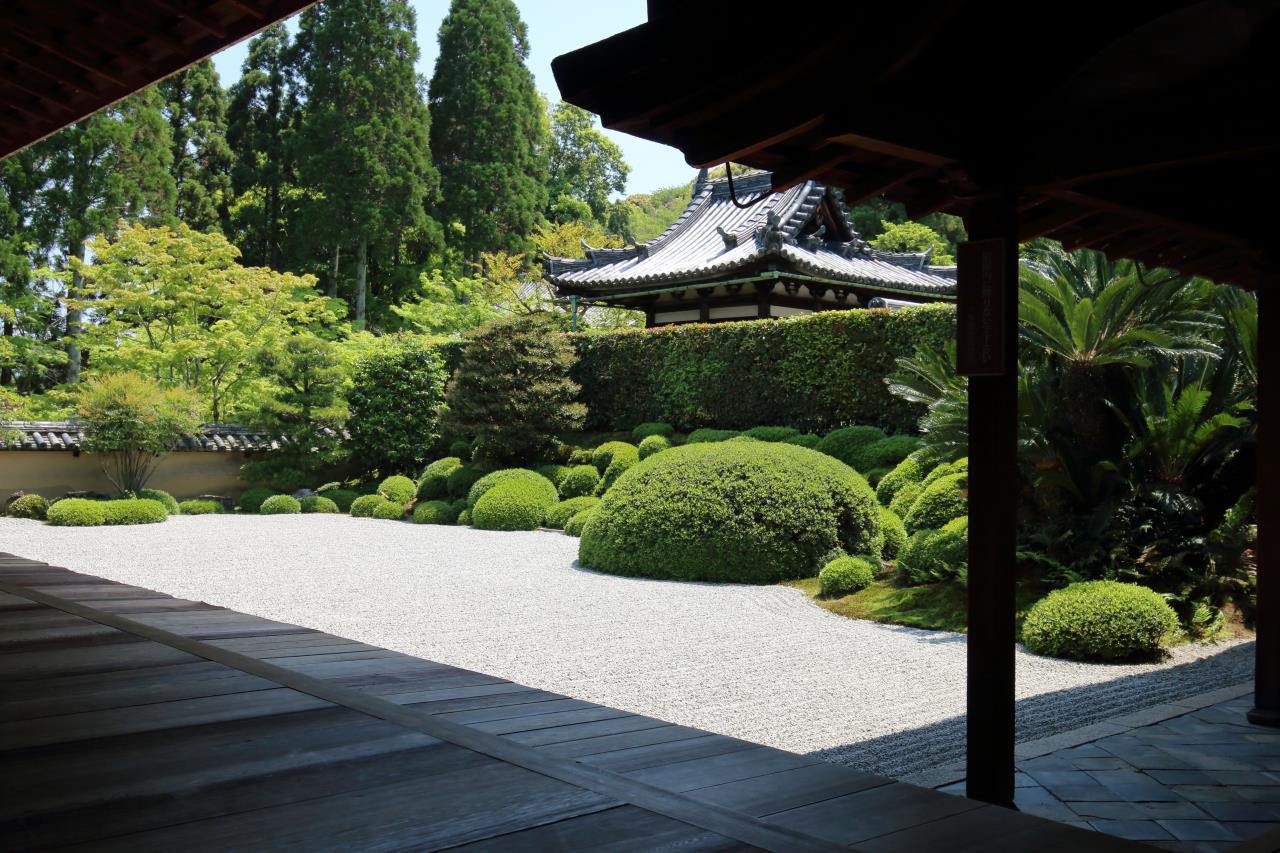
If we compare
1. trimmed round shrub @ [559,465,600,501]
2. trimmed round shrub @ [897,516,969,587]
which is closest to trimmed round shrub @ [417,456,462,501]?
trimmed round shrub @ [559,465,600,501]

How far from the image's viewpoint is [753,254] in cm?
1789

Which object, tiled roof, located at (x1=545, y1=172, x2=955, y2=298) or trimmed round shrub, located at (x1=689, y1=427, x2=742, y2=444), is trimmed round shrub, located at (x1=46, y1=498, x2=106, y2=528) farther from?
tiled roof, located at (x1=545, y1=172, x2=955, y2=298)

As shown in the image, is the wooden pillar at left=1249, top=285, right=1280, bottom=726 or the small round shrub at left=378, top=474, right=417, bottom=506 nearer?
the wooden pillar at left=1249, top=285, right=1280, bottom=726

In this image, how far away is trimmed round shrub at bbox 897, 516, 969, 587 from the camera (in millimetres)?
8117

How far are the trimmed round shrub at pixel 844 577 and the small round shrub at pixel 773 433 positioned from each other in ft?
20.4

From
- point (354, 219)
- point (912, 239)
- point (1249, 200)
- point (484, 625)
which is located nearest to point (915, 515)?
point (484, 625)

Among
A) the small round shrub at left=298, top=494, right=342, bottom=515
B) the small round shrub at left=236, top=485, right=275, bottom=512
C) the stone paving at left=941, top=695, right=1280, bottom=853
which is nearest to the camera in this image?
the stone paving at left=941, top=695, right=1280, bottom=853

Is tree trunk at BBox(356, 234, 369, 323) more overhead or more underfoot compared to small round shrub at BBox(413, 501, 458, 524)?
more overhead

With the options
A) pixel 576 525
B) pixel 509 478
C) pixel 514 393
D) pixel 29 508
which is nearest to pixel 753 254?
pixel 514 393

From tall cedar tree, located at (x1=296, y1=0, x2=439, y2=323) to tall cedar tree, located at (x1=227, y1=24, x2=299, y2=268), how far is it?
2.35 m

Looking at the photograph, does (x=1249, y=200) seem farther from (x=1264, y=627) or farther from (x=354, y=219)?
(x=354, y=219)

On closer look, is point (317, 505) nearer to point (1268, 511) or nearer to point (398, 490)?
point (398, 490)

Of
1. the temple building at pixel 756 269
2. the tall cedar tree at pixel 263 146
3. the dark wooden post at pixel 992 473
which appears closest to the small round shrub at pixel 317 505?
the temple building at pixel 756 269

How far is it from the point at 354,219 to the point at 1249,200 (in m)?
28.0
